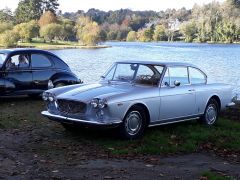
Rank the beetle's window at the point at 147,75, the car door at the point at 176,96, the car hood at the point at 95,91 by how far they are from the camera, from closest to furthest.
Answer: the car hood at the point at 95,91, the car door at the point at 176,96, the beetle's window at the point at 147,75

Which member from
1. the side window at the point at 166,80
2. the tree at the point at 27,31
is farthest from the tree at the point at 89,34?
the side window at the point at 166,80

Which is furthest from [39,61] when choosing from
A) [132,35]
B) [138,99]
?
[132,35]

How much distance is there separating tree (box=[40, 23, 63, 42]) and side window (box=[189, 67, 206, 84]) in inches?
3867

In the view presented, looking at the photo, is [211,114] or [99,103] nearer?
[99,103]

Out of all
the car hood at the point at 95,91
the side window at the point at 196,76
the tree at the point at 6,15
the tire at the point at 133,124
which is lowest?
the tire at the point at 133,124

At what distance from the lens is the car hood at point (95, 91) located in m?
8.77

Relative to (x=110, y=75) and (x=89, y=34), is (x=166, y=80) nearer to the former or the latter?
(x=110, y=75)

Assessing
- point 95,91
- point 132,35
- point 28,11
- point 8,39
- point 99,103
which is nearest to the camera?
point 99,103

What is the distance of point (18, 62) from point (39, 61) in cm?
71

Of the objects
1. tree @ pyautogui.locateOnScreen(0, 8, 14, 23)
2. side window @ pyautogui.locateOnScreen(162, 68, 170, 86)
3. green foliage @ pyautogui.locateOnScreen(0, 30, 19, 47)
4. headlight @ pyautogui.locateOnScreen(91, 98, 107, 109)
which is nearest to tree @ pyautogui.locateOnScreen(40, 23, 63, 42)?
green foliage @ pyautogui.locateOnScreen(0, 30, 19, 47)

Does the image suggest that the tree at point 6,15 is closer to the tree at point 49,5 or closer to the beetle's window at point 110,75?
the tree at point 49,5

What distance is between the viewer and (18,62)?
13453 millimetres

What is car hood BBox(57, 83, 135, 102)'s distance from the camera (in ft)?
28.8

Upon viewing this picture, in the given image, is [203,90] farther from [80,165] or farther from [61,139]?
[80,165]
